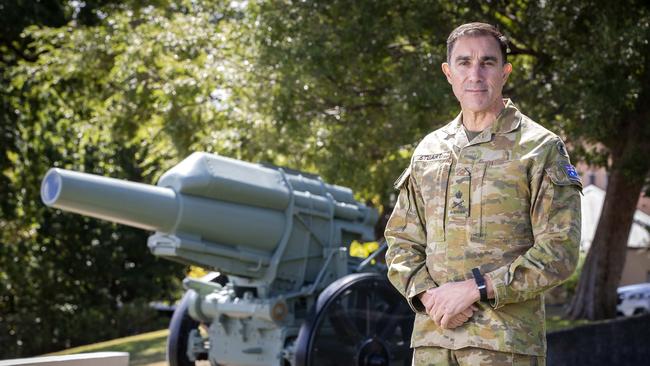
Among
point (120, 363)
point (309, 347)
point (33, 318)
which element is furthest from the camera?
point (33, 318)

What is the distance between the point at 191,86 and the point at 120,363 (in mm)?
12479

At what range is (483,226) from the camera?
3.83 meters

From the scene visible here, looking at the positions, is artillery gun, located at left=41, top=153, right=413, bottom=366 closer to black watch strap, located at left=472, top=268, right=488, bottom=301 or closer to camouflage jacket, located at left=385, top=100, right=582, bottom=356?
camouflage jacket, located at left=385, top=100, right=582, bottom=356

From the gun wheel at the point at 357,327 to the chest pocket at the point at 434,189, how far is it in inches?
216

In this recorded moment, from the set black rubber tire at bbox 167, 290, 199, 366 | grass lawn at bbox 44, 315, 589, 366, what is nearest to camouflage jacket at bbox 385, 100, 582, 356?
black rubber tire at bbox 167, 290, 199, 366

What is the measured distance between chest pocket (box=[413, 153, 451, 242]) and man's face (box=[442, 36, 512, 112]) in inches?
9.3

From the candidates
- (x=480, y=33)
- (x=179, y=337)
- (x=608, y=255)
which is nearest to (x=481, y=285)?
(x=480, y=33)

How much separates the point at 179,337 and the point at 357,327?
2032 mm

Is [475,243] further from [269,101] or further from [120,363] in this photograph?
[269,101]

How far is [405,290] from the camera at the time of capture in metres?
3.95

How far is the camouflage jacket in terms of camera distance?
3697 millimetres

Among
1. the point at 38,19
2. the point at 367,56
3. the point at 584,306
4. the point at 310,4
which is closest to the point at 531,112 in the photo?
the point at 367,56

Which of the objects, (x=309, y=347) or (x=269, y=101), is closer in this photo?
(x=309, y=347)

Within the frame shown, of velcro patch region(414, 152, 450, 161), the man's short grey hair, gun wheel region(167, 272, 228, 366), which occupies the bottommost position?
gun wheel region(167, 272, 228, 366)
